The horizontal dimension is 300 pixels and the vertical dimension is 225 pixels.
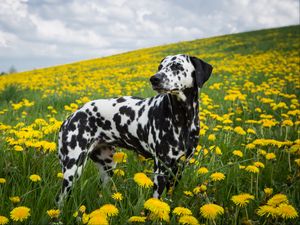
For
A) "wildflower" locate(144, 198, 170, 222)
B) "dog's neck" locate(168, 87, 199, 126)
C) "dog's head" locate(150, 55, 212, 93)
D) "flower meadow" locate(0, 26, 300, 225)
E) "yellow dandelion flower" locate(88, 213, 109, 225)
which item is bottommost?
"flower meadow" locate(0, 26, 300, 225)

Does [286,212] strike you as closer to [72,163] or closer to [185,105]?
[185,105]

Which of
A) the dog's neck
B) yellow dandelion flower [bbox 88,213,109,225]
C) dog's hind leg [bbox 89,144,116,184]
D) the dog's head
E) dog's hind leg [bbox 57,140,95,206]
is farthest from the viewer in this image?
dog's hind leg [bbox 89,144,116,184]

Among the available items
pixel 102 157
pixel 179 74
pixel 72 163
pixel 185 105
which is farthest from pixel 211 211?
pixel 102 157

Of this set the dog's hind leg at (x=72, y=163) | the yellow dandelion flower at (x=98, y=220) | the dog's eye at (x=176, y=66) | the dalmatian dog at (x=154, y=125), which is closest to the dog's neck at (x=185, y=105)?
the dalmatian dog at (x=154, y=125)

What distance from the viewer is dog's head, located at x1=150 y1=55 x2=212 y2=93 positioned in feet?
9.06

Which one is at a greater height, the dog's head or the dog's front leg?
the dog's head

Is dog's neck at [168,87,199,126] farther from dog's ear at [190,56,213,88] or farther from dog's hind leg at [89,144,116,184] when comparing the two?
dog's hind leg at [89,144,116,184]

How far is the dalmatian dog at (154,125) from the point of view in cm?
284

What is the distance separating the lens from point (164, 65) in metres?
3.03

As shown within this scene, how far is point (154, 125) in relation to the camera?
3014 millimetres

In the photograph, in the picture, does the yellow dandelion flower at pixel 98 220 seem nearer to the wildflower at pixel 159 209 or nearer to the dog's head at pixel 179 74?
the wildflower at pixel 159 209

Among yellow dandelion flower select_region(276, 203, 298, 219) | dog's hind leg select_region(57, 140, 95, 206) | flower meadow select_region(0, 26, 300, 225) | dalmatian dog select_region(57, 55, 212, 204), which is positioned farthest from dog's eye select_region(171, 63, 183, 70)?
yellow dandelion flower select_region(276, 203, 298, 219)

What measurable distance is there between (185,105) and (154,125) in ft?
1.14

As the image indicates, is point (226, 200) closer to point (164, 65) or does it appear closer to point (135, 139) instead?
point (135, 139)
